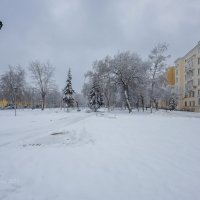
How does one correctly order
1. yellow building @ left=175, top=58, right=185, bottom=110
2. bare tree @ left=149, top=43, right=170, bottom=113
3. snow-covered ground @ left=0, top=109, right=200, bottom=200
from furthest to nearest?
yellow building @ left=175, top=58, right=185, bottom=110 → bare tree @ left=149, top=43, right=170, bottom=113 → snow-covered ground @ left=0, top=109, right=200, bottom=200

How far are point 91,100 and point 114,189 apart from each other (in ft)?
155

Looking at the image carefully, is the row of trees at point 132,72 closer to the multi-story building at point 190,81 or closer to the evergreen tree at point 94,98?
the evergreen tree at point 94,98

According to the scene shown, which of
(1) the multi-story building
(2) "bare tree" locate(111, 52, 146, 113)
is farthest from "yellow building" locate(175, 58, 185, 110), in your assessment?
(2) "bare tree" locate(111, 52, 146, 113)

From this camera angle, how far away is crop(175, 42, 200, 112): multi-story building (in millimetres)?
49906

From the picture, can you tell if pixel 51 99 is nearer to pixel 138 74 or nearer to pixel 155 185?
pixel 138 74

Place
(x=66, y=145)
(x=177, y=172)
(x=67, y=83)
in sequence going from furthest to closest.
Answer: (x=67, y=83), (x=66, y=145), (x=177, y=172)

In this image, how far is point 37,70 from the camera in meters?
55.2

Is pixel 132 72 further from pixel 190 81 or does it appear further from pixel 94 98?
pixel 190 81

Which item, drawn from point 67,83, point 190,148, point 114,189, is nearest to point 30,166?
point 114,189

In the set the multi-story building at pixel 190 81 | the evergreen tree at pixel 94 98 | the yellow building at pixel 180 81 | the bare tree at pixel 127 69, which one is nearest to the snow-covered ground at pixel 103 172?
the bare tree at pixel 127 69

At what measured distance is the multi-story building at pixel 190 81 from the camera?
164 feet

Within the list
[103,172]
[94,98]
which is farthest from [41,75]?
[103,172]

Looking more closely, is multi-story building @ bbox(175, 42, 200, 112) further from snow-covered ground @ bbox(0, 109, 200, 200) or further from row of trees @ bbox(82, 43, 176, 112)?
snow-covered ground @ bbox(0, 109, 200, 200)

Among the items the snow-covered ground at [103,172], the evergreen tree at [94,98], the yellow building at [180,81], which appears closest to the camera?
the snow-covered ground at [103,172]
